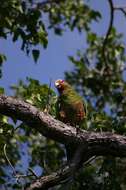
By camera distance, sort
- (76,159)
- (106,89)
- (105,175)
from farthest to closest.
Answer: (106,89), (105,175), (76,159)

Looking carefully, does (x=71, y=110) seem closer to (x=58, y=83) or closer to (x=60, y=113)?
(x=60, y=113)

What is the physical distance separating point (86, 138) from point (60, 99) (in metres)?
1.37

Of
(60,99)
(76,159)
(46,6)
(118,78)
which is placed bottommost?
(76,159)

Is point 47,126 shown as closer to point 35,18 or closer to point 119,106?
point 35,18

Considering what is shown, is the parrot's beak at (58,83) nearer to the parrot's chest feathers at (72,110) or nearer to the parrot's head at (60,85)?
the parrot's head at (60,85)

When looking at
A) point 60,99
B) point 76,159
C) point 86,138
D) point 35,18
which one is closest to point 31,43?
point 35,18

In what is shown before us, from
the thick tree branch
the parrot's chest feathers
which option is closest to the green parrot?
the parrot's chest feathers

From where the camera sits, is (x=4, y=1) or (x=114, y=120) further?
(x=4, y=1)

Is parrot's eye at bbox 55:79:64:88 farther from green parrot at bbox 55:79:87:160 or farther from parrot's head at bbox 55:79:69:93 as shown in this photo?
green parrot at bbox 55:79:87:160

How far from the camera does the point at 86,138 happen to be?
432 cm

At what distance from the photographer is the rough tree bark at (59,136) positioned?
168 inches

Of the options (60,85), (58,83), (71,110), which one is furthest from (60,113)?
(58,83)

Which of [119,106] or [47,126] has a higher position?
[119,106]

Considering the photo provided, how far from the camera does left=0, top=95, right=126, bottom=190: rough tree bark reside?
14.0 feet
